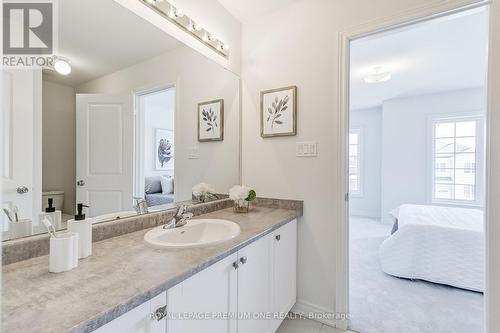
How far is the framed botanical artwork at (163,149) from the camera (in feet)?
5.23

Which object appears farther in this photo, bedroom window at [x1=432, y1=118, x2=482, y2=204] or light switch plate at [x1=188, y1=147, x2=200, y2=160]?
bedroom window at [x1=432, y1=118, x2=482, y2=204]

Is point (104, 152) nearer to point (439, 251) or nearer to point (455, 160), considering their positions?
point (439, 251)

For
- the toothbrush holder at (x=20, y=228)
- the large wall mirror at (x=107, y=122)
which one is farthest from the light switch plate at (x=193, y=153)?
the toothbrush holder at (x=20, y=228)

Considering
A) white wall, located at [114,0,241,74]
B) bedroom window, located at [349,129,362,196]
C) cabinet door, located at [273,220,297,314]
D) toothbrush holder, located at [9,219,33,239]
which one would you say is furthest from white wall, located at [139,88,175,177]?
bedroom window, located at [349,129,362,196]

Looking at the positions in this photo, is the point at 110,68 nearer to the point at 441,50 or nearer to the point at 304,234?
the point at 304,234

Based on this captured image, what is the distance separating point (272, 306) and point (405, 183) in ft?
13.6

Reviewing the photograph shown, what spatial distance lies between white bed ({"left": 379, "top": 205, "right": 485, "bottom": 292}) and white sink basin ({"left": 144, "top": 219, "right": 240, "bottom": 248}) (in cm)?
201

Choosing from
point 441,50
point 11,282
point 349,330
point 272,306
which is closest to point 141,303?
point 11,282

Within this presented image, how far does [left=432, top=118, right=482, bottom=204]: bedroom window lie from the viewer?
13.5 ft

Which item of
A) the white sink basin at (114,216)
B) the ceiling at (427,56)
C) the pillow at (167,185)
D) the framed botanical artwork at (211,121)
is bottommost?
the white sink basin at (114,216)

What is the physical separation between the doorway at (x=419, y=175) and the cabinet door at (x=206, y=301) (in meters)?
1.19

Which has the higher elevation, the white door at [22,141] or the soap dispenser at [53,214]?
the white door at [22,141]

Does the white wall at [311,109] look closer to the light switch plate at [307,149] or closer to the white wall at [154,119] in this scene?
the light switch plate at [307,149]

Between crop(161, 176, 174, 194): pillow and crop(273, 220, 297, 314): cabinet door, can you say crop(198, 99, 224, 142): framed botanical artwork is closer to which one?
crop(161, 176, 174, 194): pillow
